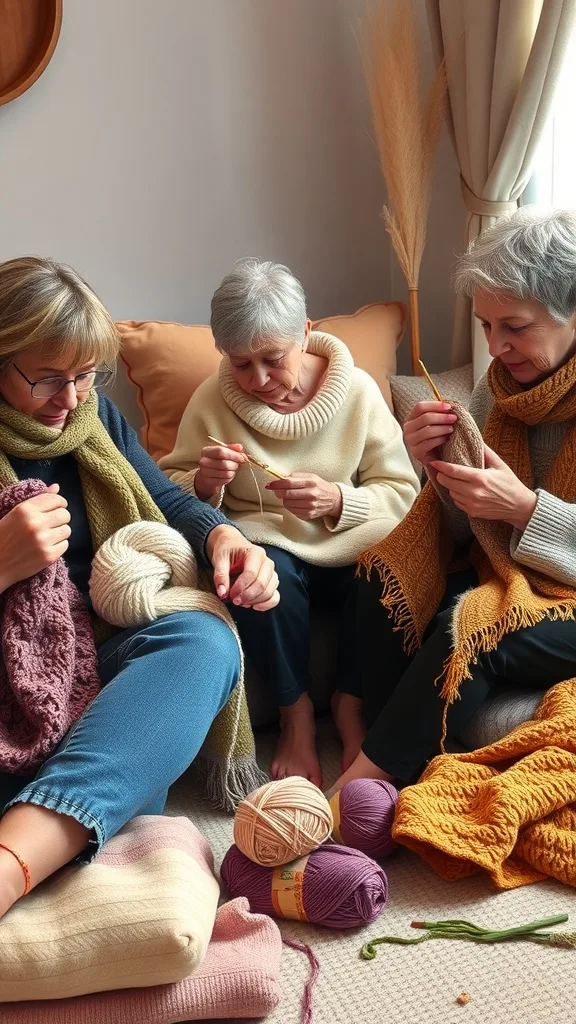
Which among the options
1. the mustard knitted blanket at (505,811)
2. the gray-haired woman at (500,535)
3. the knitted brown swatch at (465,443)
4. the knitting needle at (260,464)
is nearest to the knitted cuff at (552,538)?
the gray-haired woman at (500,535)

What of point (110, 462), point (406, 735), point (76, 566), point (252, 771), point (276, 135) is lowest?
point (252, 771)

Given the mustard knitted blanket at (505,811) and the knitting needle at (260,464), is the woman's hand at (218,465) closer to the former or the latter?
the knitting needle at (260,464)

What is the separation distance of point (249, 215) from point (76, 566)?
4.63 feet

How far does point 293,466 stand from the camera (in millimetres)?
2139

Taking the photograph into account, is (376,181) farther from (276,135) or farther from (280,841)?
(280,841)

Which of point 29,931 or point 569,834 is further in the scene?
point 569,834

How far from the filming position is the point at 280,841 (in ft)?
4.93

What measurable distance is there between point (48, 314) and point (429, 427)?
2.26 ft

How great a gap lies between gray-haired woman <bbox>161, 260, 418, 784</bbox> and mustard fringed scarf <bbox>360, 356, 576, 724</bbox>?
169 millimetres

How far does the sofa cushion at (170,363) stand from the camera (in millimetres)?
2512

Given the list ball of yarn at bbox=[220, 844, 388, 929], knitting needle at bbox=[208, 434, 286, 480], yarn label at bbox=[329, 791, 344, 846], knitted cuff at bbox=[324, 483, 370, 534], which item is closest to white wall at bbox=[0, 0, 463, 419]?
knitting needle at bbox=[208, 434, 286, 480]

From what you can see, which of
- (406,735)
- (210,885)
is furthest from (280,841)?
(406,735)

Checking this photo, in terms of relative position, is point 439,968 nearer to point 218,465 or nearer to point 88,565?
point 88,565

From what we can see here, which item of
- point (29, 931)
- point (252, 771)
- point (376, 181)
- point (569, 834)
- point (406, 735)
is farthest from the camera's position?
point (376, 181)
